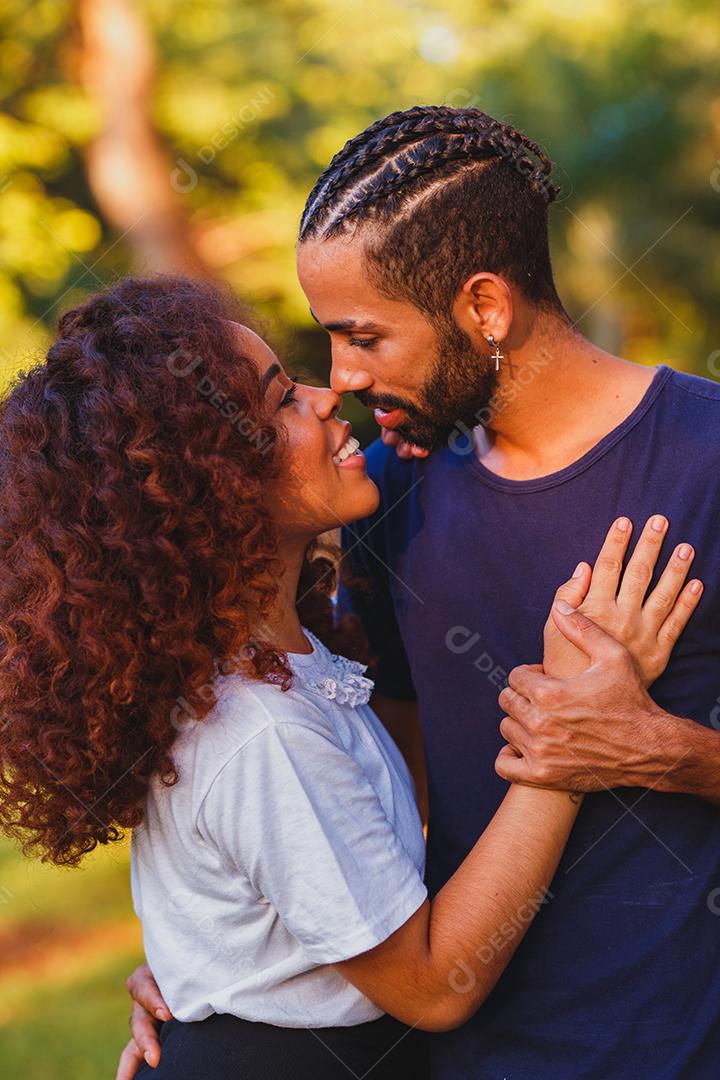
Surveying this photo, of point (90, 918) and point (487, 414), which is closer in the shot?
point (487, 414)

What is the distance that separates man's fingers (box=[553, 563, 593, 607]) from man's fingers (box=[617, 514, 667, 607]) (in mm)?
67

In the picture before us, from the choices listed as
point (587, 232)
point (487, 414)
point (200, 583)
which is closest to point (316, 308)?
Result: point (487, 414)

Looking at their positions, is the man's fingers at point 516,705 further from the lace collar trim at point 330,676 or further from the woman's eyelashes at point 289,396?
the woman's eyelashes at point 289,396

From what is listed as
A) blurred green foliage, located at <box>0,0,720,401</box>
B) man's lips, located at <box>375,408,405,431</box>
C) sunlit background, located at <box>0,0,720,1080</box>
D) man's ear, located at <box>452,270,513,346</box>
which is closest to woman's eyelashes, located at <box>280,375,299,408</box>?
man's lips, located at <box>375,408,405,431</box>

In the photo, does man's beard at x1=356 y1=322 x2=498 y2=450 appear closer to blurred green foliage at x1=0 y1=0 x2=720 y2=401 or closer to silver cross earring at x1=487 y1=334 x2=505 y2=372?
silver cross earring at x1=487 y1=334 x2=505 y2=372

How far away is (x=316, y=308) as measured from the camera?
2418 mm

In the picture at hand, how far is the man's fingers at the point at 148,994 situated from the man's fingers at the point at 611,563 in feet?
3.87

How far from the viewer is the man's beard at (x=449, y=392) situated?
2.38 meters

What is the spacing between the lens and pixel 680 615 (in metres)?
2.13

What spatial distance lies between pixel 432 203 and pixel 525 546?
2.38 feet

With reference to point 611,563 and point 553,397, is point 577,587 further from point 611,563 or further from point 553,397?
point 553,397

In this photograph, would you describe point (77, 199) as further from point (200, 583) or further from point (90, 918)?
point (200, 583)

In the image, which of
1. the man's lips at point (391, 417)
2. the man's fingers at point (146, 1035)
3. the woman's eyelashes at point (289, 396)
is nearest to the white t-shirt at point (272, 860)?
the man's fingers at point (146, 1035)

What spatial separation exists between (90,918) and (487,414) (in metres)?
5.27
